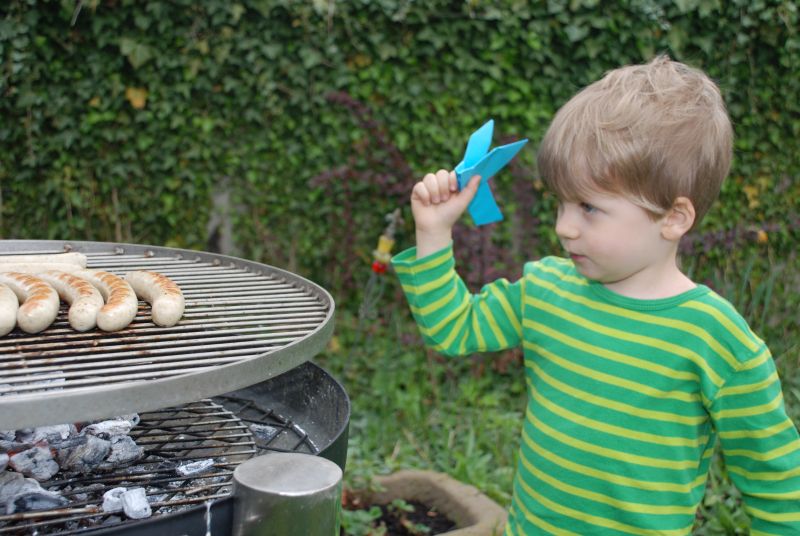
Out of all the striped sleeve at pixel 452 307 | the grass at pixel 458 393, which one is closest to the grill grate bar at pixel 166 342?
the striped sleeve at pixel 452 307

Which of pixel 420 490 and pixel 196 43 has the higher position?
pixel 196 43

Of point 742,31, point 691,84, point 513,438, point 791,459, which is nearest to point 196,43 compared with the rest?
point 513,438

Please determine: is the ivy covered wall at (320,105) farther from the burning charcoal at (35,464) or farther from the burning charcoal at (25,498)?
the burning charcoal at (25,498)

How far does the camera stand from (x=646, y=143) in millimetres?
1457

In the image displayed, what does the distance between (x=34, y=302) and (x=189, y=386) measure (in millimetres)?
527

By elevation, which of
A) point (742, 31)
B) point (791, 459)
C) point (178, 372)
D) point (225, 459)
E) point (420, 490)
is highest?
point (742, 31)

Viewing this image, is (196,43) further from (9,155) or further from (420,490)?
(420,490)

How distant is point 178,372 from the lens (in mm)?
1274

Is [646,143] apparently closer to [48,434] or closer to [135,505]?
[135,505]

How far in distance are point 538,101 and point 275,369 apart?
160 inches

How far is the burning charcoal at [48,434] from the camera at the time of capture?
1.71m

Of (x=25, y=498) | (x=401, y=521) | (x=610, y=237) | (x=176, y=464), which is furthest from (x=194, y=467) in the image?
(x=401, y=521)

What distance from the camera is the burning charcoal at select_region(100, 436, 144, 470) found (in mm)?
1621

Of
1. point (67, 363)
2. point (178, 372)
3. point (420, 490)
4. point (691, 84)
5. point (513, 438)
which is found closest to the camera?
point (178, 372)
